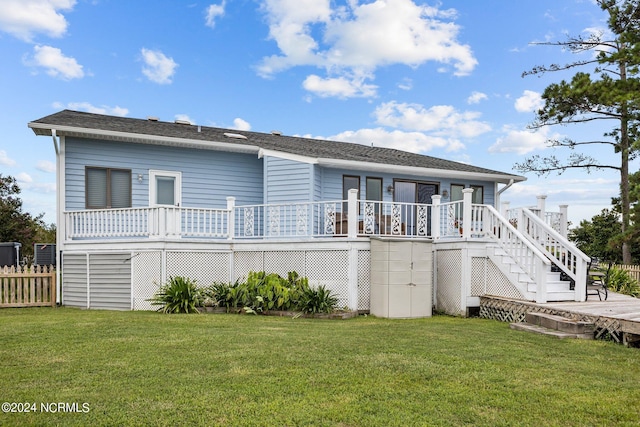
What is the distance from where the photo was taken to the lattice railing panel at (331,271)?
420 inches

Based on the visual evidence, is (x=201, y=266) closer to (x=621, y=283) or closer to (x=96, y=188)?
(x=96, y=188)

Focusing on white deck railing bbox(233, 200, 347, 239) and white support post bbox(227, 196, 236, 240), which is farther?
white support post bbox(227, 196, 236, 240)

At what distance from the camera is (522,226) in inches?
479

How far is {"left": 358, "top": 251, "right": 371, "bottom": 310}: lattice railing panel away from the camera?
10.7 m

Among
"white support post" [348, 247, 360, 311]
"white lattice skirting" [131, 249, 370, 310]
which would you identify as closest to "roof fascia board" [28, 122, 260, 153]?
"white lattice skirting" [131, 249, 370, 310]

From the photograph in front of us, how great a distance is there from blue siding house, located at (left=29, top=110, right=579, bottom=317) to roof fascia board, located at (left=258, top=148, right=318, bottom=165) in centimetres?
3

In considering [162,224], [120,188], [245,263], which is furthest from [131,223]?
[245,263]

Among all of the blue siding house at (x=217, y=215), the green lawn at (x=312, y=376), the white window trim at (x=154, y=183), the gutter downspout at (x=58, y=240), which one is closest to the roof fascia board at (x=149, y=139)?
the blue siding house at (x=217, y=215)

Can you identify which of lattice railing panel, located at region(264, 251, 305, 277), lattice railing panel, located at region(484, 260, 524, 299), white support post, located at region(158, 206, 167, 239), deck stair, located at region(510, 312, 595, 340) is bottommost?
deck stair, located at region(510, 312, 595, 340)

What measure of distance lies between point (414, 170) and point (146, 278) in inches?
335

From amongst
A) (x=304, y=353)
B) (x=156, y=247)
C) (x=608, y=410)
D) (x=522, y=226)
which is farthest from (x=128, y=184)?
(x=608, y=410)

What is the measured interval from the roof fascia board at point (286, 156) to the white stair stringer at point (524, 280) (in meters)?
5.39

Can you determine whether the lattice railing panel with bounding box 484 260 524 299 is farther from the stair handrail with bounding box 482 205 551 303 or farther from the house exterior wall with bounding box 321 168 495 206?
the house exterior wall with bounding box 321 168 495 206

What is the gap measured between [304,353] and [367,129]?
16873 millimetres
